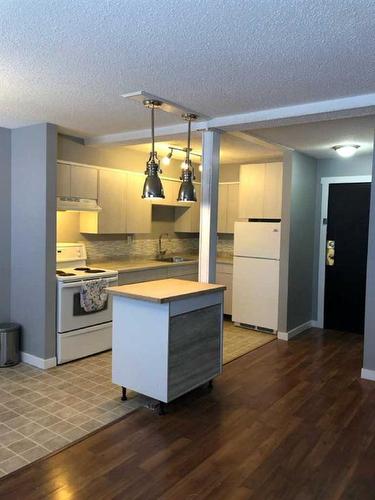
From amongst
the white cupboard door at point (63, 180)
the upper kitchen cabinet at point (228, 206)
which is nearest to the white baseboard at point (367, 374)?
the upper kitchen cabinet at point (228, 206)

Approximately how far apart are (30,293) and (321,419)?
287cm

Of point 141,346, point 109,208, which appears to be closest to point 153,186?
point 141,346

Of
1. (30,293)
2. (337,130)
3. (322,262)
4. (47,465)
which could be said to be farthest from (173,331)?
(322,262)

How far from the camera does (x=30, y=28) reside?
6.63 ft

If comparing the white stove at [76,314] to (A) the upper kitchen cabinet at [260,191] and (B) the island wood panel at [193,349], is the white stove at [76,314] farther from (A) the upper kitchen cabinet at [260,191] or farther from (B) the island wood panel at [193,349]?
(A) the upper kitchen cabinet at [260,191]

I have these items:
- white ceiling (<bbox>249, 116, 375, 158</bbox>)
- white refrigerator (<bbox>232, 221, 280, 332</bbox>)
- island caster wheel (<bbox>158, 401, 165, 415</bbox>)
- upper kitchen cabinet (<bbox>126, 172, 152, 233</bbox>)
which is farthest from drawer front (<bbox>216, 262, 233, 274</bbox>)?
island caster wheel (<bbox>158, 401, 165, 415</bbox>)

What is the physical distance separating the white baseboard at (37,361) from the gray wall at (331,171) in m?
3.60

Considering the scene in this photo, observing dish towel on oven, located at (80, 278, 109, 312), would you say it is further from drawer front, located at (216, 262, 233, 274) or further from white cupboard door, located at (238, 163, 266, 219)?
white cupboard door, located at (238, 163, 266, 219)

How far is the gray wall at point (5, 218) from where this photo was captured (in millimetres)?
4203

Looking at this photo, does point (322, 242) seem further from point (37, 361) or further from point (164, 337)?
point (37, 361)

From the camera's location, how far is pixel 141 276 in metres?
5.07

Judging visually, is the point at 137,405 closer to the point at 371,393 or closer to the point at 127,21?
the point at 371,393

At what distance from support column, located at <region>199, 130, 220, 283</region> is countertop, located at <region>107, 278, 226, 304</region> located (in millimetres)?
253

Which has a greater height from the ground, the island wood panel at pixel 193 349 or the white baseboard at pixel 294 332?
the island wood panel at pixel 193 349
